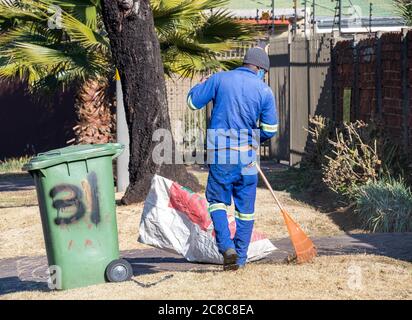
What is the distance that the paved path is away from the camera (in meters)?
10.0

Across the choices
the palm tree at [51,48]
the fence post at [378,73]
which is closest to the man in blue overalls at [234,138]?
the fence post at [378,73]

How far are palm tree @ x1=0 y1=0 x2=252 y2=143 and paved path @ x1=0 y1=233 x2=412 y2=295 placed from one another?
4.96 m

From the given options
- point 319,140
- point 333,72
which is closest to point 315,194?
point 319,140

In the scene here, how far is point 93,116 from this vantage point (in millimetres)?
18938

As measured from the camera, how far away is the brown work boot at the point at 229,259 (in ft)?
29.8

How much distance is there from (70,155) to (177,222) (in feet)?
4.59

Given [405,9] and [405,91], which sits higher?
[405,9]

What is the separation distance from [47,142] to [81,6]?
9.55 m

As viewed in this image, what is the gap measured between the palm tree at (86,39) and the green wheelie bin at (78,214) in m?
6.86

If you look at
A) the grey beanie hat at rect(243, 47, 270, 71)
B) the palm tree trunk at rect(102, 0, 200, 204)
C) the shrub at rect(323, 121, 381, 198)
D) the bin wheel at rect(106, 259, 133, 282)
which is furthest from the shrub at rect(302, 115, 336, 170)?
the bin wheel at rect(106, 259, 133, 282)

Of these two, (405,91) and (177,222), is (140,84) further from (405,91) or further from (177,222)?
(177,222)

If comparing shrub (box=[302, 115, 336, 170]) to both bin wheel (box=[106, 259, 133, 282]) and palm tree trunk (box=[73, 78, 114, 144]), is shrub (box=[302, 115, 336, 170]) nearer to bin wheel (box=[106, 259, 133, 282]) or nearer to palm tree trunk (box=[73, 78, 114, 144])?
palm tree trunk (box=[73, 78, 114, 144])

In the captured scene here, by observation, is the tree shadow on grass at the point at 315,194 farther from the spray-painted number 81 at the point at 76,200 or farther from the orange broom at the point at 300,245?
the spray-painted number 81 at the point at 76,200
